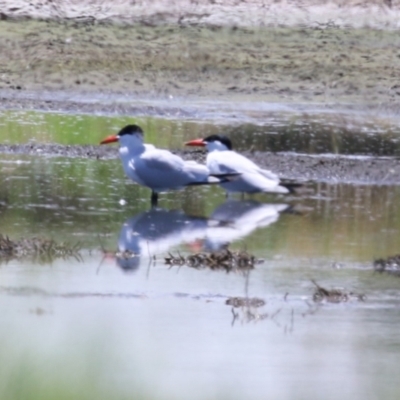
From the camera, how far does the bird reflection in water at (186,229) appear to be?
8914 millimetres

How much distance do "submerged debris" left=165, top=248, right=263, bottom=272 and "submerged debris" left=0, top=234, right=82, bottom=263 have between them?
0.55m

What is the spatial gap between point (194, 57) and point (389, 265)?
8893 millimetres

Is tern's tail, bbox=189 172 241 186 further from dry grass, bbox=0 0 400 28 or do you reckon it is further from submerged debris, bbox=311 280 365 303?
dry grass, bbox=0 0 400 28

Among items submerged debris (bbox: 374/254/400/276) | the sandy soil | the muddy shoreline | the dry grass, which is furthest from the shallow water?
the dry grass

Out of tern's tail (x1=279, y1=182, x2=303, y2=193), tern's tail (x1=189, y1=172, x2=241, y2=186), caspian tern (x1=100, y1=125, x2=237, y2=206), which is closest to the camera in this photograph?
caspian tern (x1=100, y1=125, x2=237, y2=206)

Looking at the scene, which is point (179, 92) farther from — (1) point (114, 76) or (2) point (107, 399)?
(2) point (107, 399)

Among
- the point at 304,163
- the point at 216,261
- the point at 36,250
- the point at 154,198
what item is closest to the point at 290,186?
the point at 154,198

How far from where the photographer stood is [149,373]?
622cm

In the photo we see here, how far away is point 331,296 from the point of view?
788cm

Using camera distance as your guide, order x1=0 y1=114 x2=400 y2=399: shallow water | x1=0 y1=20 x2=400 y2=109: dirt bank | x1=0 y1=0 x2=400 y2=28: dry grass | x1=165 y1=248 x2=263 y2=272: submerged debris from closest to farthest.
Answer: x1=0 y1=114 x2=400 y2=399: shallow water
x1=165 y1=248 x2=263 y2=272: submerged debris
x1=0 y1=20 x2=400 y2=109: dirt bank
x1=0 y1=0 x2=400 y2=28: dry grass

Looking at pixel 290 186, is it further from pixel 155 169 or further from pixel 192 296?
pixel 192 296

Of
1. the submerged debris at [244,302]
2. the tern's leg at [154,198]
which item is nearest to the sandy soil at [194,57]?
the tern's leg at [154,198]

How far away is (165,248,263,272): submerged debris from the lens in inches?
335

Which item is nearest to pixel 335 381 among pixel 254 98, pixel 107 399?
pixel 107 399
